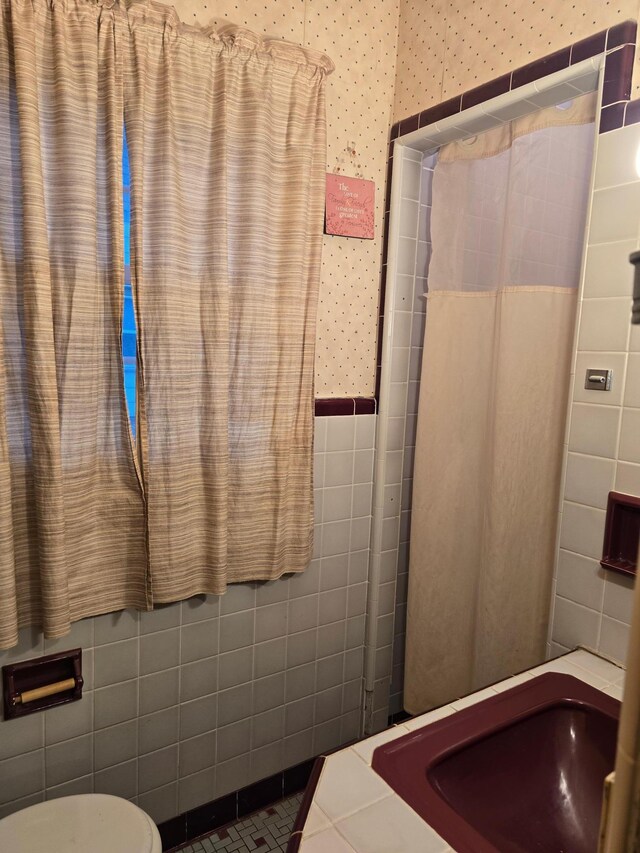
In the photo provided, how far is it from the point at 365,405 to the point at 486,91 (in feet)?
3.05

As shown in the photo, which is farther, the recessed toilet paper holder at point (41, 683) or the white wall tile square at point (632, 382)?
the recessed toilet paper holder at point (41, 683)

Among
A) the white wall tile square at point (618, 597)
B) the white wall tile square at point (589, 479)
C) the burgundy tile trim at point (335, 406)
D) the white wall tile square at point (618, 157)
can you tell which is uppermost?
the white wall tile square at point (618, 157)

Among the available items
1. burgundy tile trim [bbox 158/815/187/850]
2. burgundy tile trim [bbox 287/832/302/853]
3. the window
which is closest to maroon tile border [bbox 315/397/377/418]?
the window

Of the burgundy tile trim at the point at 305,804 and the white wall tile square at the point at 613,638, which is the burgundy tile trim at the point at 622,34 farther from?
the burgundy tile trim at the point at 305,804

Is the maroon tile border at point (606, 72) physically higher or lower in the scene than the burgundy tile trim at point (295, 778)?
higher

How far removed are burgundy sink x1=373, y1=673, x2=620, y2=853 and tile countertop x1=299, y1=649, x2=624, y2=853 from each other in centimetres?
2

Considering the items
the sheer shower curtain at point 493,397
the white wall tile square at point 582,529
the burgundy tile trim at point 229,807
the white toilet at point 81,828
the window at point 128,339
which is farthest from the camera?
the burgundy tile trim at point 229,807

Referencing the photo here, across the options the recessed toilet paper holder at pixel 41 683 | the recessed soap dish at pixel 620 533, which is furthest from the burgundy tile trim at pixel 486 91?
the recessed toilet paper holder at pixel 41 683

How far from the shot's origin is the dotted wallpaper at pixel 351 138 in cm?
161

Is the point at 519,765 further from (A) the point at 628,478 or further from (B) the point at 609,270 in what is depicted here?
(B) the point at 609,270

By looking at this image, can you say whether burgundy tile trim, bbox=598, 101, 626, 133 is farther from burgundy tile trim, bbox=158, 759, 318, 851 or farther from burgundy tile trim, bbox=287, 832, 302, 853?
burgundy tile trim, bbox=158, 759, 318, 851

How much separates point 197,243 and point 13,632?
39.5 inches

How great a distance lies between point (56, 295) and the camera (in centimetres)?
126

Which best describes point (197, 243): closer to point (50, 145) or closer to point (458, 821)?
point (50, 145)
